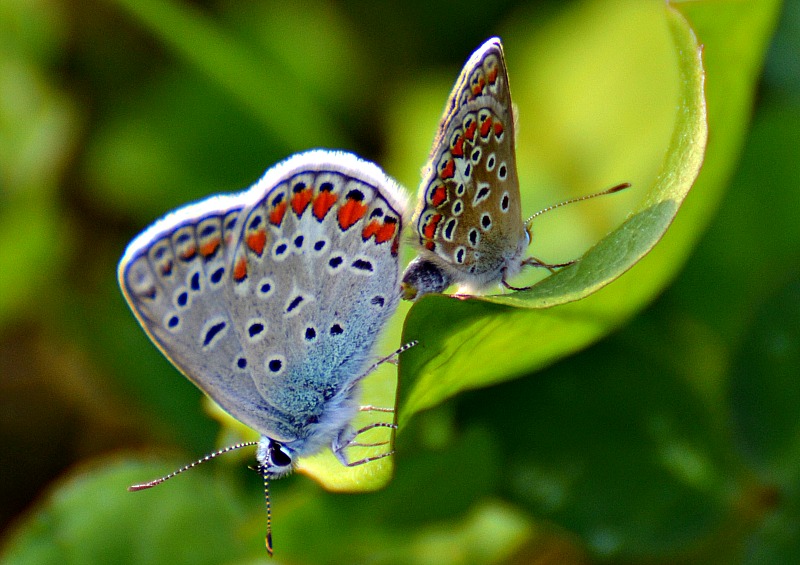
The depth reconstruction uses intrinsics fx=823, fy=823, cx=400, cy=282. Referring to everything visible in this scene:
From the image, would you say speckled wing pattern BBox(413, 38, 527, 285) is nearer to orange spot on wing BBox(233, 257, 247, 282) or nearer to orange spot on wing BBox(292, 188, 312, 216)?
orange spot on wing BBox(292, 188, 312, 216)

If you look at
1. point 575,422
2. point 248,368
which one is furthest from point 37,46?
point 575,422

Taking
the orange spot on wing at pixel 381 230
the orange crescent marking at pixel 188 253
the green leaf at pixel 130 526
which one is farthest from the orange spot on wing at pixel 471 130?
the green leaf at pixel 130 526

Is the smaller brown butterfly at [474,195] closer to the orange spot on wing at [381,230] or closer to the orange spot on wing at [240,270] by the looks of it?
the orange spot on wing at [381,230]

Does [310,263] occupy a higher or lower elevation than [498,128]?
lower

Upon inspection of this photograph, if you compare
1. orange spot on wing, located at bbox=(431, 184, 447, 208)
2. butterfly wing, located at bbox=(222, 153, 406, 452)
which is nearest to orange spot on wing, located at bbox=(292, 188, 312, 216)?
butterfly wing, located at bbox=(222, 153, 406, 452)

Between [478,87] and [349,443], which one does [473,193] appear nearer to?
[478,87]

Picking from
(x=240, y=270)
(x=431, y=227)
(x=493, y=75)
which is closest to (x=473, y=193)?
(x=431, y=227)
